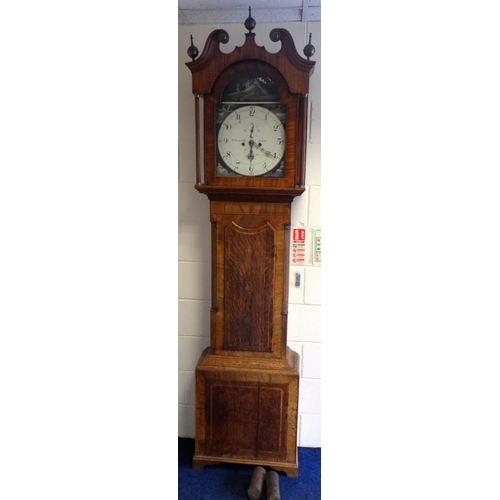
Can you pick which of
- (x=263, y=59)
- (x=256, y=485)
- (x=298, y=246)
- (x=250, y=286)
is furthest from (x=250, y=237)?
(x=256, y=485)

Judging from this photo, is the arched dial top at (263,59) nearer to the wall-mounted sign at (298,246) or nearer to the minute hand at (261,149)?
the minute hand at (261,149)

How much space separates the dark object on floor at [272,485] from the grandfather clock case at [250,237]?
0.04 meters

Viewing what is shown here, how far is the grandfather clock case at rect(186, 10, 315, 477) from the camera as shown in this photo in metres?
1.41

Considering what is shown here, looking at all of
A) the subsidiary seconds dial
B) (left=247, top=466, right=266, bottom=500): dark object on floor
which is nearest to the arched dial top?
the subsidiary seconds dial

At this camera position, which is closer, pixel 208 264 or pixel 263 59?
pixel 263 59

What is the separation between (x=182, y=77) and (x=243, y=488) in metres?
1.72

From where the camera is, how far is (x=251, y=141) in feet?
4.78

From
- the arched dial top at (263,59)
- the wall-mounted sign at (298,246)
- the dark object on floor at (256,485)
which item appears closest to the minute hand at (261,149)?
the arched dial top at (263,59)

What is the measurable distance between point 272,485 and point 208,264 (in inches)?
36.4

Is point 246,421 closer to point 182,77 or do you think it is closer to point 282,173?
point 282,173

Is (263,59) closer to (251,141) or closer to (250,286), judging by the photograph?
(251,141)

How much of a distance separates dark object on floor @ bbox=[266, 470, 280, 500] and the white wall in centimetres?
32

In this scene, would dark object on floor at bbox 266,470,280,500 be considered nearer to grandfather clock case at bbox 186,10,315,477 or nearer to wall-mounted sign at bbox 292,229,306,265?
grandfather clock case at bbox 186,10,315,477
